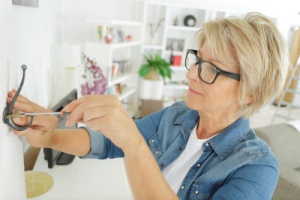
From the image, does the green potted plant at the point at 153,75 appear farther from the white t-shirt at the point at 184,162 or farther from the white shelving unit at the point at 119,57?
the white t-shirt at the point at 184,162

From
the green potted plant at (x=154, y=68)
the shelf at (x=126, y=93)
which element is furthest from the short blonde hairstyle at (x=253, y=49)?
the green potted plant at (x=154, y=68)

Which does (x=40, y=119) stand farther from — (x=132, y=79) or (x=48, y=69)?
(x=132, y=79)

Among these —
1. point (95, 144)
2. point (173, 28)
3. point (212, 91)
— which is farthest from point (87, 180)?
point (173, 28)

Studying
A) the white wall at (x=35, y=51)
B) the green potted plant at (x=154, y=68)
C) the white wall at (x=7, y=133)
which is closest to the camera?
the white wall at (x=7, y=133)

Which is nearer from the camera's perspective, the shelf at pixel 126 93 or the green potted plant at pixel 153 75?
the shelf at pixel 126 93

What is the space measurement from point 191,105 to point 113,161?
2.38 ft

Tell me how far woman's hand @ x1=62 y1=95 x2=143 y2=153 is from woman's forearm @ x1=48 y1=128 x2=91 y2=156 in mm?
242

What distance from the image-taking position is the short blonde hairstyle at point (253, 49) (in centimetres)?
75

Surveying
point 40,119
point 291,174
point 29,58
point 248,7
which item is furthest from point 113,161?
point 248,7

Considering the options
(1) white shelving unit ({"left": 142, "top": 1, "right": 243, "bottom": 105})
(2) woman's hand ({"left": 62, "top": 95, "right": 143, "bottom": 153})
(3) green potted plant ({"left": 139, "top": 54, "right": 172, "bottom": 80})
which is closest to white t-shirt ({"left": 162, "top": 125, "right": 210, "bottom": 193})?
(2) woman's hand ({"left": 62, "top": 95, "right": 143, "bottom": 153})

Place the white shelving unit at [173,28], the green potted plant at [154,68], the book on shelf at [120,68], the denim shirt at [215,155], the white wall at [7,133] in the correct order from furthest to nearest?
the white shelving unit at [173,28], the green potted plant at [154,68], the book on shelf at [120,68], the denim shirt at [215,155], the white wall at [7,133]

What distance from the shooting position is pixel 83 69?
1786 mm

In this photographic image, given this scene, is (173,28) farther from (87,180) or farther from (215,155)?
(215,155)

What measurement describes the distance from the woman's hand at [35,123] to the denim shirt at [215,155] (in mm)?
197
